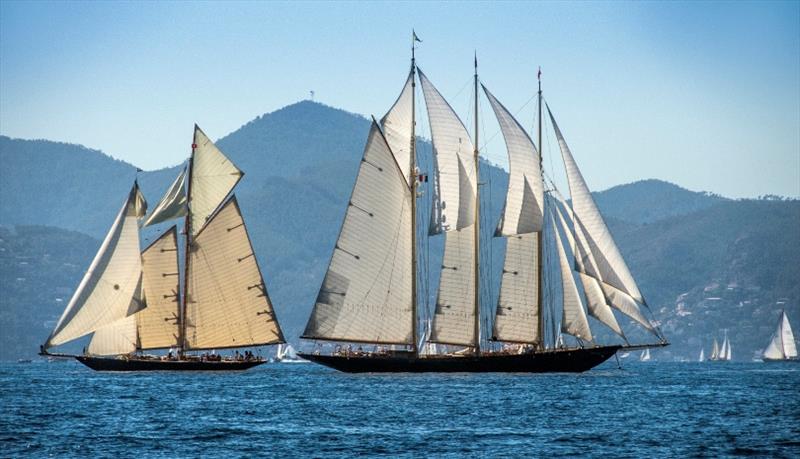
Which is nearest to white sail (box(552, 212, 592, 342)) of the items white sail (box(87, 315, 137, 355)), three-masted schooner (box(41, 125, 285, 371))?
three-masted schooner (box(41, 125, 285, 371))

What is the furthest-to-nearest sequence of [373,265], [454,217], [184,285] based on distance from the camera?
[184,285], [373,265], [454,217]

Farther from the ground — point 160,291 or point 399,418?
point 160,291

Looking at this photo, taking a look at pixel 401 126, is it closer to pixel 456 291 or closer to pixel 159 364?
pixel 456 291

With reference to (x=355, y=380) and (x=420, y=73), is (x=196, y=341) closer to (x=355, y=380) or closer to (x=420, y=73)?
(x=355, y=380)

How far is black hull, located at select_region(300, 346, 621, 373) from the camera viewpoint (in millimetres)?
98250

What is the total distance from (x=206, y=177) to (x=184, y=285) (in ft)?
24.6

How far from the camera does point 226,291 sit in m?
104

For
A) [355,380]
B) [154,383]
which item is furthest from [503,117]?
[154,383]

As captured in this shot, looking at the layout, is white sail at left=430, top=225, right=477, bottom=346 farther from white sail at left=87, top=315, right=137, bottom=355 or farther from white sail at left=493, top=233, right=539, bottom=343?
white sail at left=87, top=315, right=137, bottom=355

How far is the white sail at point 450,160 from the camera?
3637 inches

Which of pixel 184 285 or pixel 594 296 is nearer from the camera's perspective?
pixel 594 296

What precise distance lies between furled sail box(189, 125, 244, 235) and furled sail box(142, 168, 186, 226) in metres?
0.77

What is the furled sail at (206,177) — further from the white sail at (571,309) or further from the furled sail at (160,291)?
the white sail at (571,309)

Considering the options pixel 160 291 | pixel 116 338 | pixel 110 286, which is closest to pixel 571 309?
pixel 160 291
